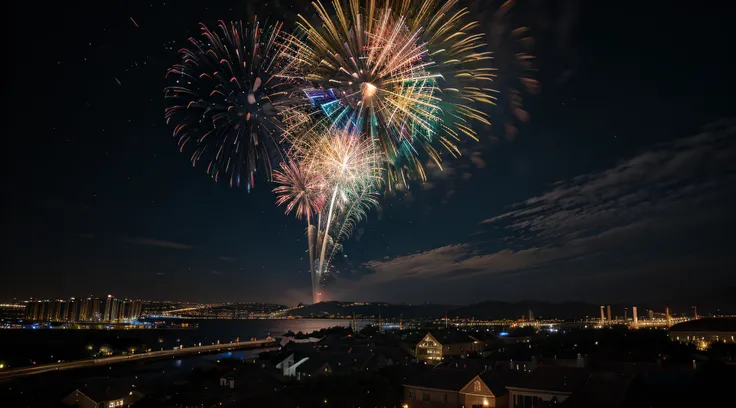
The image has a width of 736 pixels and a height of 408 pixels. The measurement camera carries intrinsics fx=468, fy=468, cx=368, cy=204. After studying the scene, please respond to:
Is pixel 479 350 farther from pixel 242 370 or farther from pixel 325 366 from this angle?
pixel 242 370

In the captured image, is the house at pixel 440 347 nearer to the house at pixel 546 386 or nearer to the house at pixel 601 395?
the house at pixel 546 386

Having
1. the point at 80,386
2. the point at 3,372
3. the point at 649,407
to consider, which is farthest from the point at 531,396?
the point at 3,372

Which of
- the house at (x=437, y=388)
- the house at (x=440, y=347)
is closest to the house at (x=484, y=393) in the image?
the house at (x=437, y=388)

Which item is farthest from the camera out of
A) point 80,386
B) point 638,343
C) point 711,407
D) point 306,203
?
point 638,343

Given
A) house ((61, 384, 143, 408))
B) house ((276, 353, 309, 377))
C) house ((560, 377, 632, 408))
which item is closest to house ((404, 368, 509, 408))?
house ((560, 377, 632, 408))

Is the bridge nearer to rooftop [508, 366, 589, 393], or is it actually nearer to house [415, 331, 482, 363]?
house [415, 331, 482, 363]

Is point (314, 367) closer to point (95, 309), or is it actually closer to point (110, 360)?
point (110, 360)

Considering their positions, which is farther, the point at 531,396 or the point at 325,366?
the point at 325,366
